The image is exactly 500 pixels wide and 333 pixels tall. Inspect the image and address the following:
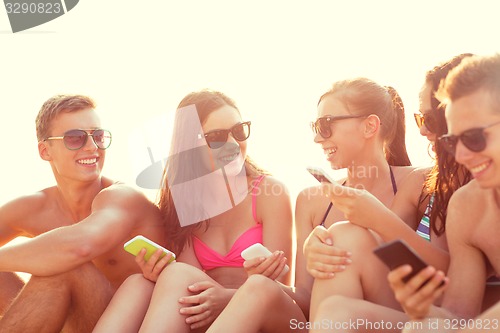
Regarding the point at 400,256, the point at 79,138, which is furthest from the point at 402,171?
the point at 79,138

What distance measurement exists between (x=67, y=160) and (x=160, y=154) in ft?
2.36

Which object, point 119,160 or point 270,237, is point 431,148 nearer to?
point 270,237

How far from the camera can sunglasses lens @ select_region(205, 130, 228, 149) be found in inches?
173

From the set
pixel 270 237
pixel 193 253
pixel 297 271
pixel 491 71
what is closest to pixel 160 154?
pixel 193 253

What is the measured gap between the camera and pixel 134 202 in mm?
4531

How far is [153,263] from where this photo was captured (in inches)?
150

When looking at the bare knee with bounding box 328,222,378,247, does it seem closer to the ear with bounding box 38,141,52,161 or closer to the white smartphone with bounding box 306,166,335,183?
the white smartphone with bounding box 306,166,335,183

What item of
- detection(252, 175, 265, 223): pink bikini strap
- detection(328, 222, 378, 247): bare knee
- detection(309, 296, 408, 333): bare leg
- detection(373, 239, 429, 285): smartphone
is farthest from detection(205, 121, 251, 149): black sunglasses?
detection(373, 239, 429, 285): smartphone

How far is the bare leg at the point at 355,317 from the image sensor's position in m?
2.79

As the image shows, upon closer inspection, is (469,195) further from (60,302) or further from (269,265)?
(60,302)

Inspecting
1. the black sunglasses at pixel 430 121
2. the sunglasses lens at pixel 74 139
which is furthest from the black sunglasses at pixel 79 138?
the black sunglasses at pixel 430 121

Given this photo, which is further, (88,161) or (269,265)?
(88,161)

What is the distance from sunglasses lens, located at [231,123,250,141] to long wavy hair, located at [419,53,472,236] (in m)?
1.29

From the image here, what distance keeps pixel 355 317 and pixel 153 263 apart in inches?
56.8
